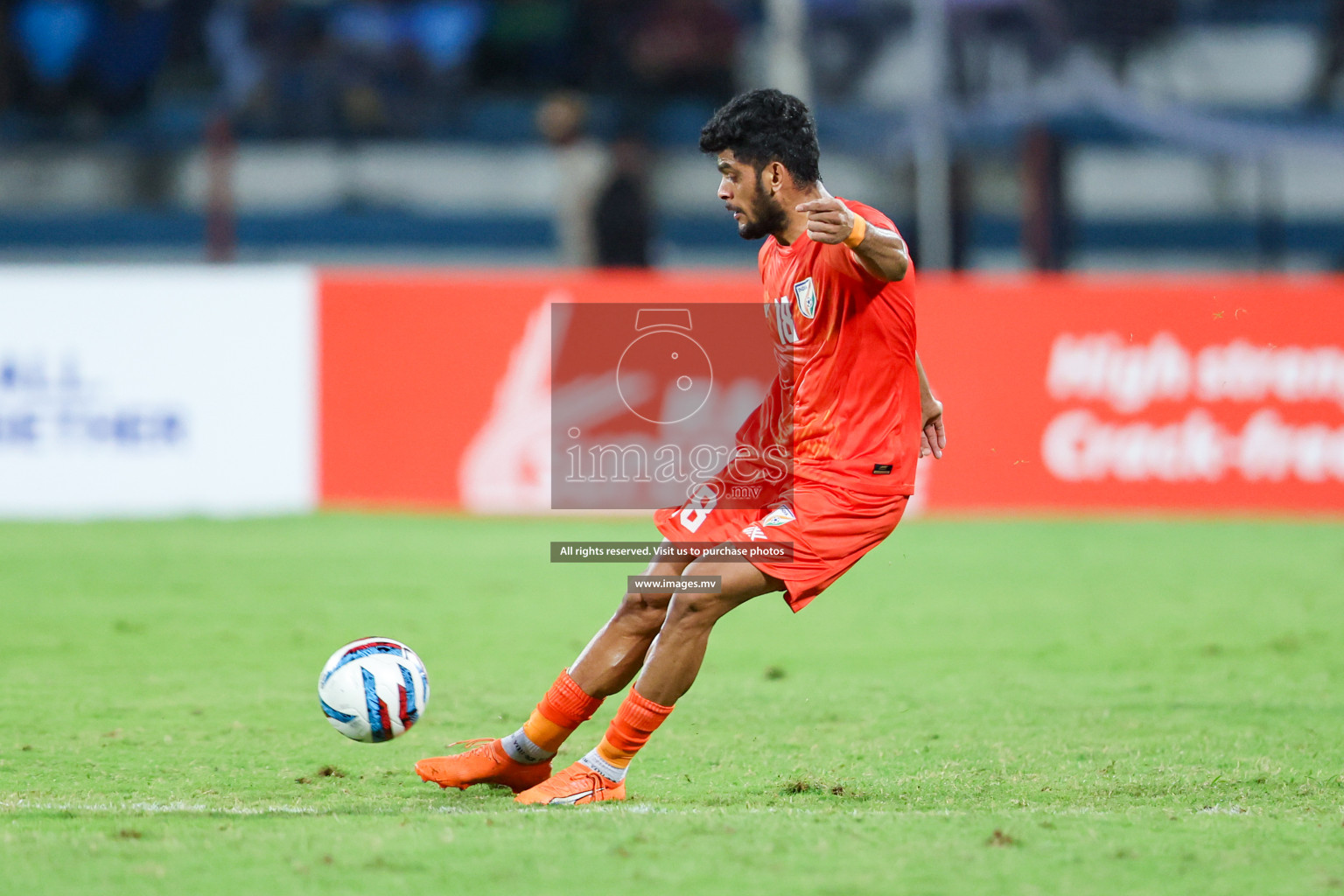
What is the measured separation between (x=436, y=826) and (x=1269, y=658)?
4385 millimetres

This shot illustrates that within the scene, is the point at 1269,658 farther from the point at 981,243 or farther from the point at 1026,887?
the point at 981,243

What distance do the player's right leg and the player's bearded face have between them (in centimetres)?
95

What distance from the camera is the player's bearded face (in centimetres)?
451

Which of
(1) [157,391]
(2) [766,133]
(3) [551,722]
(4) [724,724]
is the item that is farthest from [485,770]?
(1) [157,391]

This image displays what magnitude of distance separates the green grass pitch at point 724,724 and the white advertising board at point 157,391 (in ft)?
1.96

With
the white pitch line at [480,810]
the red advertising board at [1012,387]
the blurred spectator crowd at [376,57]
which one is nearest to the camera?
the white pitch line at [480,810]

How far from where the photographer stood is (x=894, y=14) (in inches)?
611

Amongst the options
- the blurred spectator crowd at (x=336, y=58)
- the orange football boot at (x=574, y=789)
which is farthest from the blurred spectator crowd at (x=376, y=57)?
the orange football boot at (x=574, y=789)

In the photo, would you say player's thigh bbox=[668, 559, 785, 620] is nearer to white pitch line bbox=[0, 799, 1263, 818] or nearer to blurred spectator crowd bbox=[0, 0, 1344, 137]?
white pitch line bbox=[0, 799, 1263, 818]

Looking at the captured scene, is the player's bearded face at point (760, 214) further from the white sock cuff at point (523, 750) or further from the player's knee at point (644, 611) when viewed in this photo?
the white sock cuff at point (523, 750)

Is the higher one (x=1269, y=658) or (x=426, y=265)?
(x=426, y=265)

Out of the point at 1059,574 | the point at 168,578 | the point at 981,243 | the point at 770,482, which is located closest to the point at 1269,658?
the point at 1059,574

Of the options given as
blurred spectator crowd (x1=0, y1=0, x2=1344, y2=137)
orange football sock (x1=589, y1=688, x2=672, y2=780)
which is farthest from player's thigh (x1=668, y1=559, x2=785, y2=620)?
blurred spectator crowd (x1=0, y1=0, x2=1344, y2=137)

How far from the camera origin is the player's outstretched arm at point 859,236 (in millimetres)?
4113
